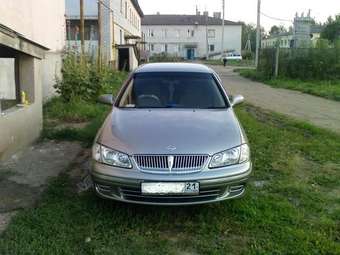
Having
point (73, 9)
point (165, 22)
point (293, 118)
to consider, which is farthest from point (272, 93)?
point (165, 22)

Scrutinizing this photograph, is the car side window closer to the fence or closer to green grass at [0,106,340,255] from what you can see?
green grass at [0,106,340,255]

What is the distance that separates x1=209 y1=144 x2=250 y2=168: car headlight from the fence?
682 inches

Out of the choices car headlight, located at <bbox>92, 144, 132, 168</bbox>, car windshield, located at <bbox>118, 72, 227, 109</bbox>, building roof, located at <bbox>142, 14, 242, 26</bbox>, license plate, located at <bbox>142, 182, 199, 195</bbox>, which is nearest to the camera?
license plate, located at <bbox>142, 182, 199, 195</bbox>

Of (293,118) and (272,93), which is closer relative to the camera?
(293,118)

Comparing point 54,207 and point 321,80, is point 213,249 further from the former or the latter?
point 321,80

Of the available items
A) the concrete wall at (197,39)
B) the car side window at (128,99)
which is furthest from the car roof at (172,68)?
the concrete wall at (197,39)

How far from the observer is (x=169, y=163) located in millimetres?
3859

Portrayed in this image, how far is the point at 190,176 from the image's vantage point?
150 inches

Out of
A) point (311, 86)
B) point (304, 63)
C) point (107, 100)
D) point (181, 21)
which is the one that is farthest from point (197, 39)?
point (107, 100)

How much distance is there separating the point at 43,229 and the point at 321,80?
18.5 metres

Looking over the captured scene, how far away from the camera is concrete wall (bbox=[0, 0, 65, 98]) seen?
28.5 ft

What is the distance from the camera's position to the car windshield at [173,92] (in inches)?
205

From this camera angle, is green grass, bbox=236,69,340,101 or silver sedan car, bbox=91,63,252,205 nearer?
silver sedan car, bbox=91,63,252,205

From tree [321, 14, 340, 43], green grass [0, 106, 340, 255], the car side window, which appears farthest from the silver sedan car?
tree [321, 14, 340, 43]
